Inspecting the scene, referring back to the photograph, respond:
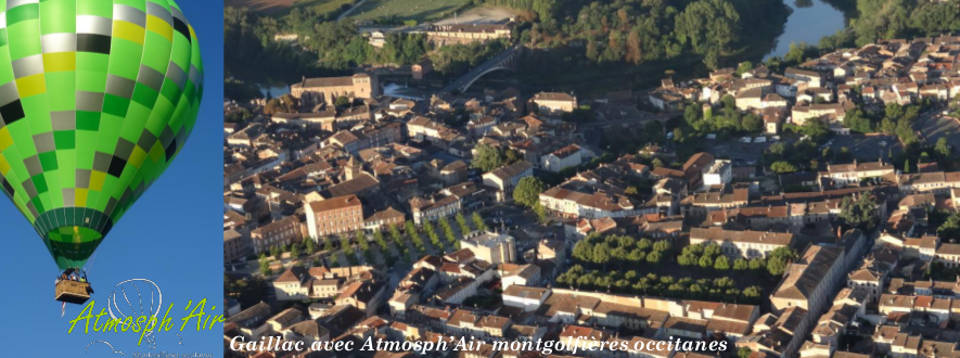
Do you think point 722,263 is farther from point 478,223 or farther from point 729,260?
point 478,223

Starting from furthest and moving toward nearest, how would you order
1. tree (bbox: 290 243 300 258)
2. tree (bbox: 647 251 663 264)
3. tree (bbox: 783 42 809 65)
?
tree (bbox: 783 42 809 65) → tree (bbox: 290 243 300 258) → tree (bbox: 647 251 663 264)

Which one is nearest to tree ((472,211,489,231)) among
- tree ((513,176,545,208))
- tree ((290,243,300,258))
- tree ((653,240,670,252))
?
tree ((513,176,545,208))

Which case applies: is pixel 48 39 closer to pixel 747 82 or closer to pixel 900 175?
pixel 900 175

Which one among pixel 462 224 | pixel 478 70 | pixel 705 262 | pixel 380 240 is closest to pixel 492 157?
pixel 462 224

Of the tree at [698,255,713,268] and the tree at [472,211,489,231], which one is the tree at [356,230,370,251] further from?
the tree at [698,255,713,268]

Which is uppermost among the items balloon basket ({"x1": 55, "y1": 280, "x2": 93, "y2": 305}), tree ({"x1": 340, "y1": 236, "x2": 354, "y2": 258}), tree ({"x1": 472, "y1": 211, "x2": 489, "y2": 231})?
balloon basket ({"x1": 55, "y1": 280, "x2": 93, "y2": 305})

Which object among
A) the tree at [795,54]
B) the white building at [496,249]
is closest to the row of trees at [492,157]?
the white building at [496,249]
